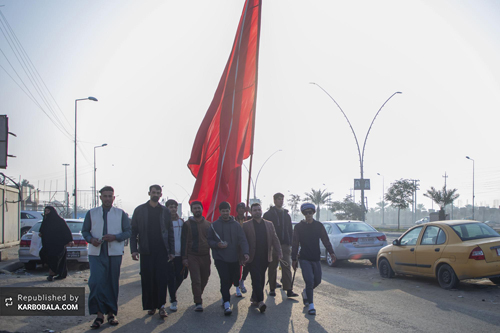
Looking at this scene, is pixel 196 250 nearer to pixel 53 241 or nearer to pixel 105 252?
pixel 105 252

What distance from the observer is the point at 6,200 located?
1989cm

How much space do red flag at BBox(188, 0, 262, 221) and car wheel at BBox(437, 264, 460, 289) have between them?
4.39 m

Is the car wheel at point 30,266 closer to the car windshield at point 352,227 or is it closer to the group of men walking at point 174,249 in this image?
the group of men walking at point 174,249

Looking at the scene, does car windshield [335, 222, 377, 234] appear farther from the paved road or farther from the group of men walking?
the group of men walking

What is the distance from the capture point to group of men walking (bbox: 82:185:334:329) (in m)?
6.53

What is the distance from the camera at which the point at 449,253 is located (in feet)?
30.3

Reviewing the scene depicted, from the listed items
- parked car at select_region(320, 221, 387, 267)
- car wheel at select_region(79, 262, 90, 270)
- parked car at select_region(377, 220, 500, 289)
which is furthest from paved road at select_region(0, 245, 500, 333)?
car wheel at select_region(79, 262, 90, 270)

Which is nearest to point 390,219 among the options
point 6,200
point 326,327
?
point 6,200

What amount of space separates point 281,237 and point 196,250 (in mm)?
2216

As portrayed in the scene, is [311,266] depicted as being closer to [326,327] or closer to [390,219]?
[326,327]

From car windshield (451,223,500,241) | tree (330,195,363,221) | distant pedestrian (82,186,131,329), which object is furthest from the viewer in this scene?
tree (330,195,363,221)

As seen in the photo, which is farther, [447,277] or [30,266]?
[30,266]

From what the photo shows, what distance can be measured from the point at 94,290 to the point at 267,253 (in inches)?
112

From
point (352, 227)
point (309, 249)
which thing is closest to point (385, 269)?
point (352, 227)
